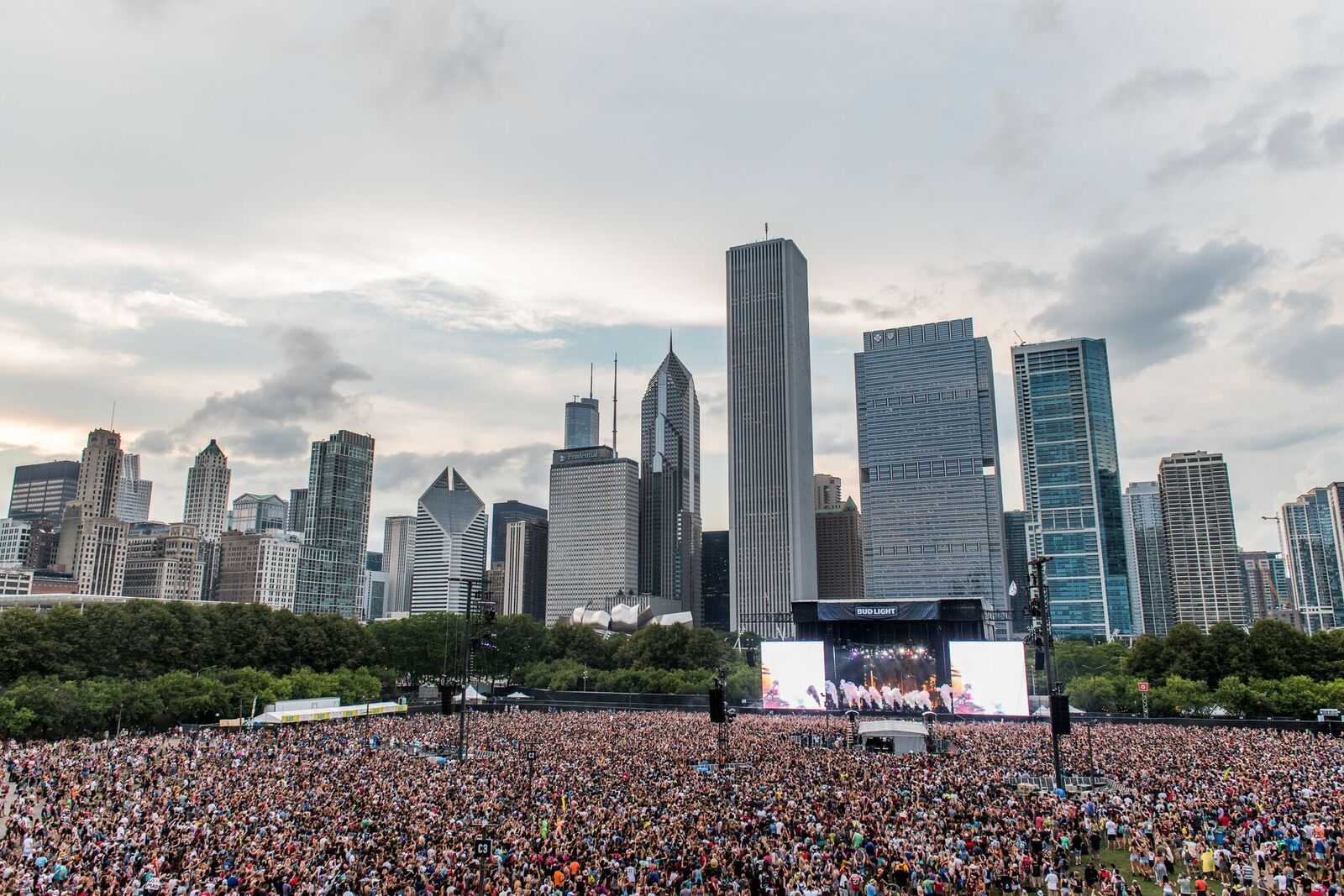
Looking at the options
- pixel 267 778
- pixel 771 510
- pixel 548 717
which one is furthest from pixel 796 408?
pixel 267 778

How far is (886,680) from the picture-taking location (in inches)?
2395

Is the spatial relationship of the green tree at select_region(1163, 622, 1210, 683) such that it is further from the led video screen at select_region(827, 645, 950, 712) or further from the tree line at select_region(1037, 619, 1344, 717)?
the led video screen at select_region(827, 645, 950, 712)

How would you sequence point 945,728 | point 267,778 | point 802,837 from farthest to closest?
point 945,728 → point 267,778 → point 802,837

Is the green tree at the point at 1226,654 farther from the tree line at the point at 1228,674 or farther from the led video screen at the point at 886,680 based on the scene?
the led video screen at the point at 886,680

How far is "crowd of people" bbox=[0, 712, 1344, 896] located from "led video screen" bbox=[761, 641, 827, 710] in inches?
892

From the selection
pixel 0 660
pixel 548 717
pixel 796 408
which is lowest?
pixel 548 717

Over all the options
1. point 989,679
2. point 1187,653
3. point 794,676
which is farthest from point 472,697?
point 1187,653

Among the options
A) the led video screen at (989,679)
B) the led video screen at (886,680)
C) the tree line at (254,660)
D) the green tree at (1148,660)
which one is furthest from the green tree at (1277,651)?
the tree line at (254,660)

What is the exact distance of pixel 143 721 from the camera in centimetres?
4922

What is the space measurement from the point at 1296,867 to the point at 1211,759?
54.1 feet

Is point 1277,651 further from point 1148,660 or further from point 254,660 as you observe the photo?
point 254,660

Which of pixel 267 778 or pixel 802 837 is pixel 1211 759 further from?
pixel 267 778

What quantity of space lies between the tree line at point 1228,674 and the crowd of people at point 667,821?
739 inches

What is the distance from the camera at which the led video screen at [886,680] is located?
196 ft
